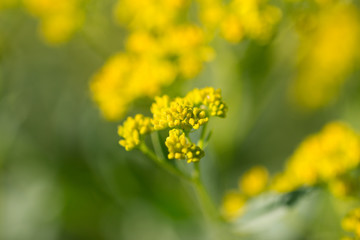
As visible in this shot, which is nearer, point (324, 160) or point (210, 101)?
point (210, 101)

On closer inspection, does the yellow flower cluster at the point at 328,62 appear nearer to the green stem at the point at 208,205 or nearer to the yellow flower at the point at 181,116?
the green stem at the point at 208,205

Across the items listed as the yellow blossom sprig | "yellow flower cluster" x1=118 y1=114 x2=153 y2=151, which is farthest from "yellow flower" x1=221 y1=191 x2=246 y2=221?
"yellow flower cluster" x1=118 y1=114 x2=153 y2=151

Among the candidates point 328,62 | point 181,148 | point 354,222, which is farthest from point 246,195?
point 328,62

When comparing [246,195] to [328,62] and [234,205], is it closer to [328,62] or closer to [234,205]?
[234,205]

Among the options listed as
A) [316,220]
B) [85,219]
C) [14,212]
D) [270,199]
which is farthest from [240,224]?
[14,212]

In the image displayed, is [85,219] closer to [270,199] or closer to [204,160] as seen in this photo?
[204,160]

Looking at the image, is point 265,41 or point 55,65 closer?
point 265,41
